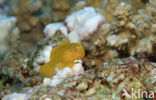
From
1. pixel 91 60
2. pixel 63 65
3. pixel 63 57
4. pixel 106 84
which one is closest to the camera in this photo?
pixel 106 84

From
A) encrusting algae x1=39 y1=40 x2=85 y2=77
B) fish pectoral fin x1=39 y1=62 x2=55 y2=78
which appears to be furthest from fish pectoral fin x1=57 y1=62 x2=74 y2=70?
fish pectoral fin x1=39 y1=62 x2=55 y2=78

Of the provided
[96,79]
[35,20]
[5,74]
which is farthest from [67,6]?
[96,79]

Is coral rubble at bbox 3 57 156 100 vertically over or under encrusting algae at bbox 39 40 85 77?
under

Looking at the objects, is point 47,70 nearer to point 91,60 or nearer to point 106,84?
point 91,60

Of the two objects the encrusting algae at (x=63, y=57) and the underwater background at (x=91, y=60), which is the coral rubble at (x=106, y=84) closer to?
the underwater background at (x=91, y=60)

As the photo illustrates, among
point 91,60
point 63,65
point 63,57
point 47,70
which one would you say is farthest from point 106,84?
point 91,60

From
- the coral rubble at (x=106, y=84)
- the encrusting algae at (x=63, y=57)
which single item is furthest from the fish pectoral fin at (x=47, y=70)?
the coral rubble at (x=106, y=84)

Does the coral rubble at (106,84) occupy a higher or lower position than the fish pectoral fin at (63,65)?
lower

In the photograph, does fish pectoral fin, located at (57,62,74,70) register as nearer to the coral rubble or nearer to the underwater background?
the underwater background
